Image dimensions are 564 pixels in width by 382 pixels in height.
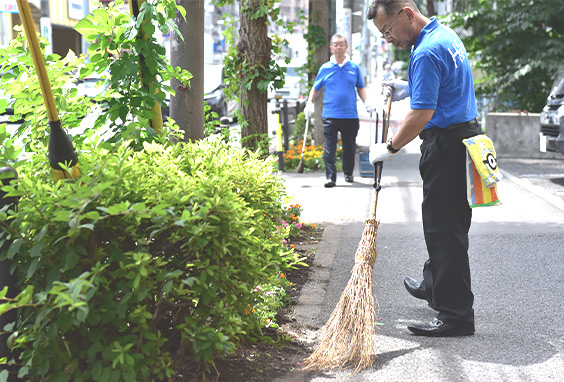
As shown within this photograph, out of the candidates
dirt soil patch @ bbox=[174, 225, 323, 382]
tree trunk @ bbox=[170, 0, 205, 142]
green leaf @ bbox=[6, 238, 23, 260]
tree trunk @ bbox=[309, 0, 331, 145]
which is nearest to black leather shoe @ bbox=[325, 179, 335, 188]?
tree trunk @ bbox=[309, 0, 331, 145]

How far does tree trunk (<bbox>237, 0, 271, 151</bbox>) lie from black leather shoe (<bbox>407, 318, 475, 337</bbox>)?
12.6 ft

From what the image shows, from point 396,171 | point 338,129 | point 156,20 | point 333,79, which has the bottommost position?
point 396,171

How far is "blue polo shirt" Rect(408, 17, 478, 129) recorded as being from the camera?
415 centimetres

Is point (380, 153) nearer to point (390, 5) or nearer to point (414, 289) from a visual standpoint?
point (390, 5)

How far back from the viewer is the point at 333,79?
11320 millimetres

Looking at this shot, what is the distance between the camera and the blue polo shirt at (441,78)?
4.15 meters

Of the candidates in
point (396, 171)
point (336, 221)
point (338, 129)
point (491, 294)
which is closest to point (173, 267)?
point (491, 294)

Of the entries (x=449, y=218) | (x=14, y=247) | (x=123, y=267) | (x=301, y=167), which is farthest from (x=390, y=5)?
(x=301, y=167)

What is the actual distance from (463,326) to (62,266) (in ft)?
7.85

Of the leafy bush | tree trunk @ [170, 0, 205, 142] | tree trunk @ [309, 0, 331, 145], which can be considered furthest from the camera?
tree trunk @ [309, 0, 331, 145]

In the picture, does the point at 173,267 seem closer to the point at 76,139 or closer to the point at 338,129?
the point at 76,139

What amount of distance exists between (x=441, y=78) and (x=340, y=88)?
7.01 meters

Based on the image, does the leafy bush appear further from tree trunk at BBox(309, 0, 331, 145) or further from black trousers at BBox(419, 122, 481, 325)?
tree trunk at BBox(309, 0, 331, 145)

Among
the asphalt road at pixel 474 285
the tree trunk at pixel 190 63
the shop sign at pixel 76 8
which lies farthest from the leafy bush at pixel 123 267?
the shop sign at pixel 76 8
